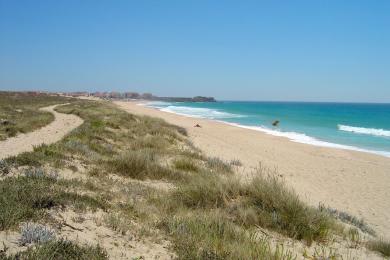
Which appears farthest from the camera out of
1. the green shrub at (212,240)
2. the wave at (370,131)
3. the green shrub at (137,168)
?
the wave at (370,131)

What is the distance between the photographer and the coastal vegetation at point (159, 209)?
400cm

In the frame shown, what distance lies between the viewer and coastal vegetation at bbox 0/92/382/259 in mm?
4000

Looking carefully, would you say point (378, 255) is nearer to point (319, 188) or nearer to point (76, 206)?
point (76, 206)

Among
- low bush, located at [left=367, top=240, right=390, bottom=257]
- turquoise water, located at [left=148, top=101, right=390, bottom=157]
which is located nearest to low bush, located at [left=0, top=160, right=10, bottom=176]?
low bush, located at [left=367, top=240, right=390, bottom=257]

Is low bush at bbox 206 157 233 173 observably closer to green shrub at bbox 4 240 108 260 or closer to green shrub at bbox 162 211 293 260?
green shrub at bbox 162 211 293 260

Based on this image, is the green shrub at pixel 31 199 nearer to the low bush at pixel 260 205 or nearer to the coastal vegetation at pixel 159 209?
the coastal vegetation at pixel 159 209

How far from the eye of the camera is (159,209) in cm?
552

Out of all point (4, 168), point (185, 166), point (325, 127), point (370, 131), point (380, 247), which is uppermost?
point (4, 168)

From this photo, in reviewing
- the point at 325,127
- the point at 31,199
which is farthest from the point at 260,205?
the point at 325,127

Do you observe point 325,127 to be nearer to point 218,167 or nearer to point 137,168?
point 218,167

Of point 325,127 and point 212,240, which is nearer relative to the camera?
point 212,240

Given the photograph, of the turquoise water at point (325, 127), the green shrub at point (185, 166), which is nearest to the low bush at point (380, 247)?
the green shrub at point (185, 166)

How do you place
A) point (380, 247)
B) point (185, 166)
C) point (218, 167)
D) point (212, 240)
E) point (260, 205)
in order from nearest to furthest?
point (212, 240), point (380, 247), point (260, 205), point (185, 166), point (218, 167)

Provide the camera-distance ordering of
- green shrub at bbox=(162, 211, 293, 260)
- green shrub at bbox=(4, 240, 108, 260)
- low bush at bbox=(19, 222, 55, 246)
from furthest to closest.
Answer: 1. green shrub at bbox=(162, 211, 293, 260)
2. low bush at bbox=(19, 222, 55, 246)
3. green shrub at bbox=(4, 240, 108, 260)
